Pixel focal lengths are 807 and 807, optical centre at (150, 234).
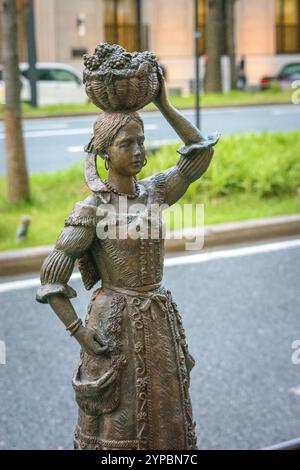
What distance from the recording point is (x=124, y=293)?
2.18 meters

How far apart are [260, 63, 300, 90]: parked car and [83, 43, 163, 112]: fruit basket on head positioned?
23.5 meters

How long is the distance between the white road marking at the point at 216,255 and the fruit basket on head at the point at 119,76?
14.4ft

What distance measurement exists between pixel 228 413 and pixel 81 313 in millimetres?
1389

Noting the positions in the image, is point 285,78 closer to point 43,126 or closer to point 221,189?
point 43,126

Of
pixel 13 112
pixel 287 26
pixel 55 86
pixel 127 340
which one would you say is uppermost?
pixel 287 26

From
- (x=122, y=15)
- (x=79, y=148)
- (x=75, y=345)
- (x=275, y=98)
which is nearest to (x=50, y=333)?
(x=75, y=345)

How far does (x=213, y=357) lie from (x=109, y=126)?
344cm

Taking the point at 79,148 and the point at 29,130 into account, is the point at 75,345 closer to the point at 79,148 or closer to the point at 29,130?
the point at 79,148

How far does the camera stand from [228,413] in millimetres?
4750

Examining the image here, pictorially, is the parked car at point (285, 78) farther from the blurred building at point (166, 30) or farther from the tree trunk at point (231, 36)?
the tree trunk at point (231, 36)

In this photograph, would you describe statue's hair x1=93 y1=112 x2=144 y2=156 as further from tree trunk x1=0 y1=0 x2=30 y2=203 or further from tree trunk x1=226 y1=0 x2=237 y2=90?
tree trunk x1=226 y1=0 x2=237 y2=90

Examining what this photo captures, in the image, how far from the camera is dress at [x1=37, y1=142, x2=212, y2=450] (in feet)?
6.96

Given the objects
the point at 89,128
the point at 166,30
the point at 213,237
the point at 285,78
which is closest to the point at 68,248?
the point at 213,237

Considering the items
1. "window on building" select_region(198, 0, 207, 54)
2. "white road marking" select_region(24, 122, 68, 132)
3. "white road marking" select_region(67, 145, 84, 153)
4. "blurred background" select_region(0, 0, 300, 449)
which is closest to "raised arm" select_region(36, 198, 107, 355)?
"blurred background" select_region(0, 0, 300, 449)
